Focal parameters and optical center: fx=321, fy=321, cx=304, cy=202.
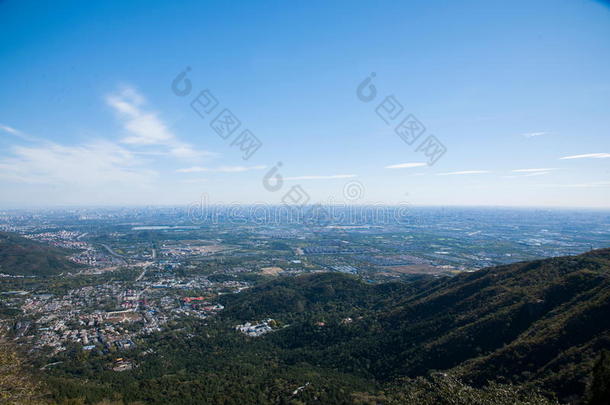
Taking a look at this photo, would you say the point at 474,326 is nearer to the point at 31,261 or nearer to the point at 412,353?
the point at 412,353

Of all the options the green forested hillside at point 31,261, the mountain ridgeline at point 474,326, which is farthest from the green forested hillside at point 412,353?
the green forested hillside at point 31,261

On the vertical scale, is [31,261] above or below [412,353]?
above

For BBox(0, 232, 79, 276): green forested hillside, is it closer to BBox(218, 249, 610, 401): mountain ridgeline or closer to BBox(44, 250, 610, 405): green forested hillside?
BBox(44, 250, 610, 405): green forested hillside

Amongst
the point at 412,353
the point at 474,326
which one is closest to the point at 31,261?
the point at 412,353

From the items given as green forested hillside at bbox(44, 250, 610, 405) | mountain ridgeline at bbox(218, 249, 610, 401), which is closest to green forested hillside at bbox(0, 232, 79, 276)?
green forested hillside at bbox(44, 250, 610, 405)

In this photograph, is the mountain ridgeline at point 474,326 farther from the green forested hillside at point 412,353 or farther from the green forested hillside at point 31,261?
the green forested hillside at point 31,261

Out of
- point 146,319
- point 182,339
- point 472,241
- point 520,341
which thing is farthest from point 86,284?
point 472,241

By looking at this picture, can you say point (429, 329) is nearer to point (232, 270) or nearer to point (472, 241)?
point (232, 270)

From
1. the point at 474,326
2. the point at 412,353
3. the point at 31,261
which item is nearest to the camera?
the point at 474,326

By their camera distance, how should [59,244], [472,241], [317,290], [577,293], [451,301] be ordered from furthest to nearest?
[472,241]
[59,244]
[317,290]
[451,301]
[577,293]
